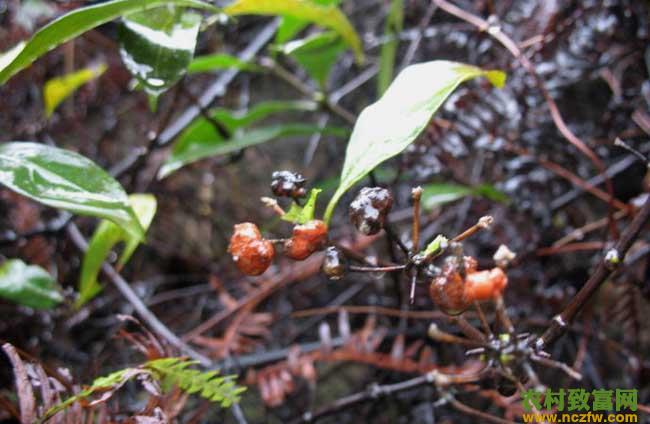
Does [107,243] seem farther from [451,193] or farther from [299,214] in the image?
[451,193]

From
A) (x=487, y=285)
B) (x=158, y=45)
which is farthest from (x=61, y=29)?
(x=487, y=285)

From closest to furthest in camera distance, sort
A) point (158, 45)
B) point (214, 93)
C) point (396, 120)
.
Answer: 1. point (396, 120)
2. point (158, 45)
3. point (214, 93)

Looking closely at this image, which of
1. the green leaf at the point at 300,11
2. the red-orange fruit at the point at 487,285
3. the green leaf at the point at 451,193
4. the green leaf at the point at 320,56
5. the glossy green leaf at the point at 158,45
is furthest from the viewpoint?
the green leaf at the point at 320,56

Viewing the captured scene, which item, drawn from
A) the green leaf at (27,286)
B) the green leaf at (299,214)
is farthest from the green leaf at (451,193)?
the green leaf at (27,286)

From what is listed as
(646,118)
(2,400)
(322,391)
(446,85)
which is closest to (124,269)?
(322,391)

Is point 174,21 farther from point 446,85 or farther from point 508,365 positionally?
point 508,365

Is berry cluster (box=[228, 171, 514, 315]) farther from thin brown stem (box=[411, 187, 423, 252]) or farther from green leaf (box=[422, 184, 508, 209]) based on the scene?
green leaf (box=[422, 184, 508, 209])

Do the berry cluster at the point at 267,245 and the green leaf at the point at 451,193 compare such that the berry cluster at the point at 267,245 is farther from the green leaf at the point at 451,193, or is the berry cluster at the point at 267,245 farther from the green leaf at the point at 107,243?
the green leaf at the point at 451,193
